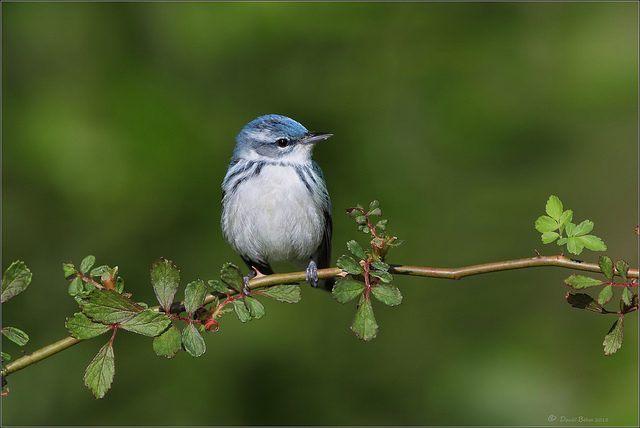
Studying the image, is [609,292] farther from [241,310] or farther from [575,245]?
[241,310]

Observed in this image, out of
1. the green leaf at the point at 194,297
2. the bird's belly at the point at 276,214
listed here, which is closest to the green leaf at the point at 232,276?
the green leaf at the point at 194,297

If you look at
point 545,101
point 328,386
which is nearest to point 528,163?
point 545,101

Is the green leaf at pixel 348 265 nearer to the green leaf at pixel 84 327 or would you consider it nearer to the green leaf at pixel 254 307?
the green leaf at pixel 254 307

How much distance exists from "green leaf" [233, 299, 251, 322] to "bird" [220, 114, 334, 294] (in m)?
1.85

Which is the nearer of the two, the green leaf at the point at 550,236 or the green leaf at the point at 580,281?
the green leaf at the point at 580,281

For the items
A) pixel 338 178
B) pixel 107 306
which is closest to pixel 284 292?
pixel 107 306

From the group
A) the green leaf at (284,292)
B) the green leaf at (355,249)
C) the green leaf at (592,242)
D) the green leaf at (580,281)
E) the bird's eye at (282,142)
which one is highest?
the green leaf at (592,242)

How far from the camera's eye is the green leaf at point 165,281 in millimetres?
2420

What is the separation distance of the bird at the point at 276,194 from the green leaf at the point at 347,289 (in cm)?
188

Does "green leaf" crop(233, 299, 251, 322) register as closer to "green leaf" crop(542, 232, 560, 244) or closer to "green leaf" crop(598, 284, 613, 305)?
"green leaf" crop(542, 232, 560, 244)

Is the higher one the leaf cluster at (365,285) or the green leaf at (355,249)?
the green leaf at (355,249)

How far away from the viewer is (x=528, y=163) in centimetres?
635

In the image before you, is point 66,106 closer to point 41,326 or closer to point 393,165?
point 41,326

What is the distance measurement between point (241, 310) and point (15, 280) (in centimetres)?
87
